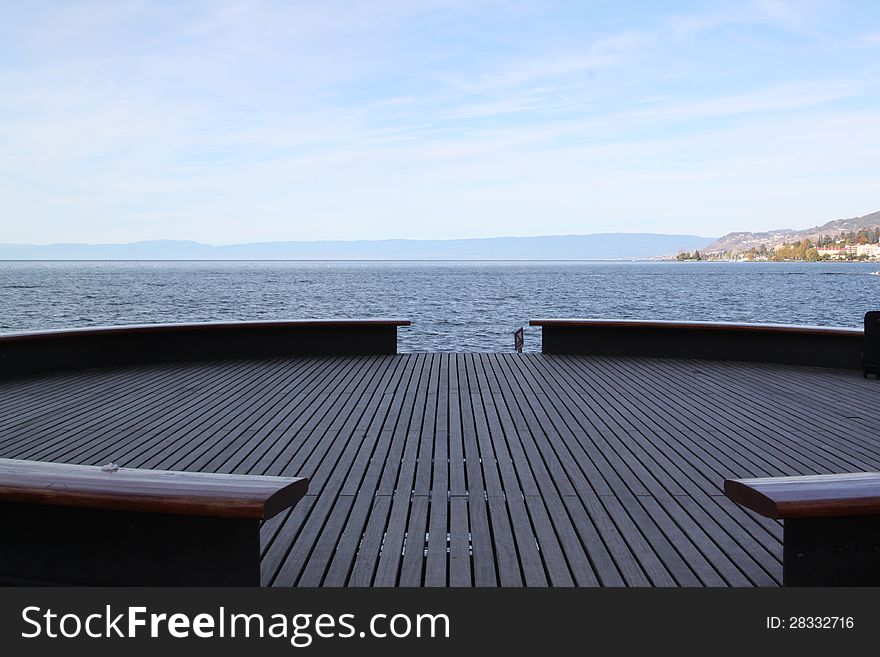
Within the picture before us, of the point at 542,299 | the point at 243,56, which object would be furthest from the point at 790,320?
the point at 243,56

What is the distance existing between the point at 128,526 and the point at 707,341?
292 inches

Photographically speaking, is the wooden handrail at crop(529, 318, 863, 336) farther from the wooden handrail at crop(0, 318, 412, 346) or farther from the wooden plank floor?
the wooden handrail at crop(0, 318, 412, 346)

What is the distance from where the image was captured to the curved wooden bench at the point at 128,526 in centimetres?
202

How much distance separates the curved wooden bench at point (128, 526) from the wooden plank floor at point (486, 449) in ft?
1.14

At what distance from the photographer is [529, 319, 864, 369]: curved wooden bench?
7.47 meters

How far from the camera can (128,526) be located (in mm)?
2166

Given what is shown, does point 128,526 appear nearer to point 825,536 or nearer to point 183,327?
point 825,536

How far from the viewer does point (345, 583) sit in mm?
2381

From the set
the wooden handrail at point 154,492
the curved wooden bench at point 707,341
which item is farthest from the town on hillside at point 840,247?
the wooden handrail at point 154,492

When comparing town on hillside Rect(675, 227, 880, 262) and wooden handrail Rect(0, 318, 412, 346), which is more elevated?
town on hillside Rect(675, 227, 880, 262)

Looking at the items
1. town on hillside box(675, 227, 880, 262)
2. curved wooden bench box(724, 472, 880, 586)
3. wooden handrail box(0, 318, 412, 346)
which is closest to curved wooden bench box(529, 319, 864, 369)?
wooden handrail box(0, 318, 412, 346)

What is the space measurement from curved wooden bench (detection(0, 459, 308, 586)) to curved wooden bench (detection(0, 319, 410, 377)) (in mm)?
5279
